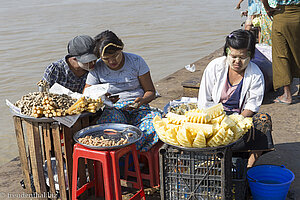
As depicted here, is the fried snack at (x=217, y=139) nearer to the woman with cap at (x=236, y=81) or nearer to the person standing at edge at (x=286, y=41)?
the woman with cap at (x=236, y=81)

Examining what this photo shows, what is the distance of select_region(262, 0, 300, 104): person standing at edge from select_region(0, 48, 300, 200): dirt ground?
12.2 inches

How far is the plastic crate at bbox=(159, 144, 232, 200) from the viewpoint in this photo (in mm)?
2320

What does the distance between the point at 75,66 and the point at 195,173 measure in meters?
1.66

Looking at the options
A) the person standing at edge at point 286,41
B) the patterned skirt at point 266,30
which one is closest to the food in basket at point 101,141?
the person standing at edge at point 286,41

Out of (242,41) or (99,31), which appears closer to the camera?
(242,41)

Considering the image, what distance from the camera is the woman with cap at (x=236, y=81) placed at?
9.52 feet

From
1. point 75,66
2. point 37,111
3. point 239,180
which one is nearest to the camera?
point 239,180

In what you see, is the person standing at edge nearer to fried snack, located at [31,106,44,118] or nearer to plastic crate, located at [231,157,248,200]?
plastic crate, located at [231,157,248,200]

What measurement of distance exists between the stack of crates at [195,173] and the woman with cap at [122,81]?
68 cm

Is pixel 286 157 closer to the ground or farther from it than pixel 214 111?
closer to the ground

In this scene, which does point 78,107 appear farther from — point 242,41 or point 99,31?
point 99,31

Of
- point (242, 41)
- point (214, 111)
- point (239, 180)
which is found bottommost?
point (239, 180)

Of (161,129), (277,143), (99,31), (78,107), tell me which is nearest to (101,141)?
(78,107)

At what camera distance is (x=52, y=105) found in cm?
271
